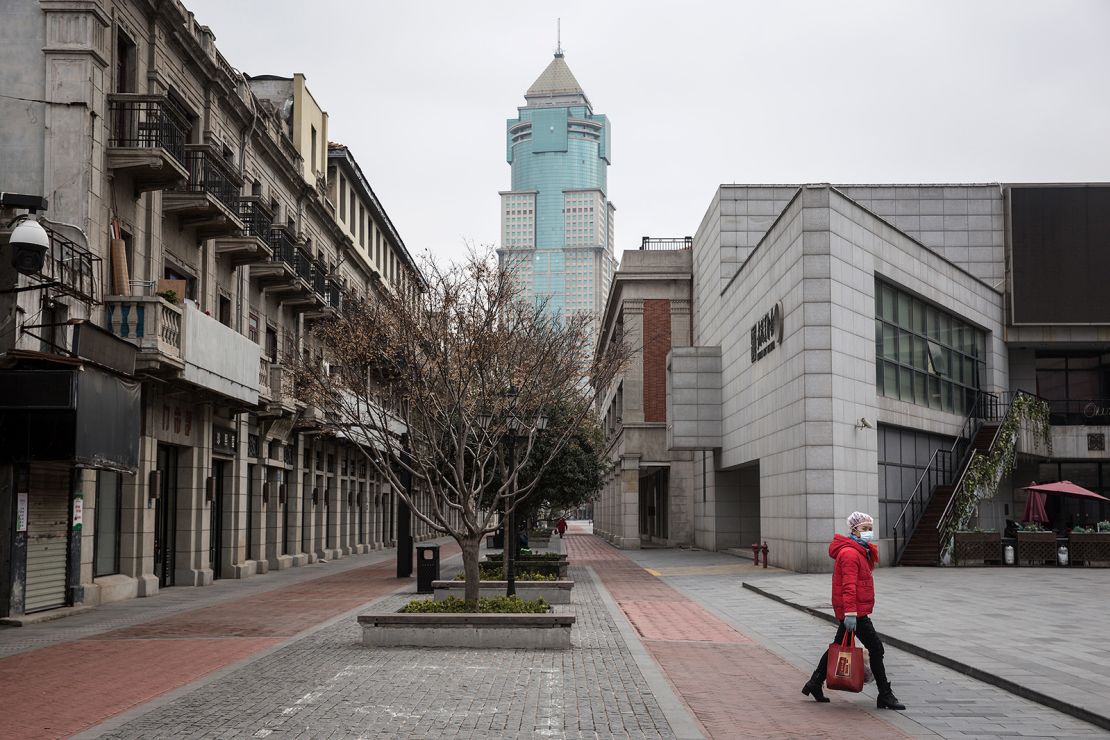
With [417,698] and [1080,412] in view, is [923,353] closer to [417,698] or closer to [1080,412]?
[1080,412]

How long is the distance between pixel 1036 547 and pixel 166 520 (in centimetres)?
2349

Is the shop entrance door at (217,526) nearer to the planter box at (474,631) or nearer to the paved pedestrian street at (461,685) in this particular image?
the paved pedestrian street at (461,685)

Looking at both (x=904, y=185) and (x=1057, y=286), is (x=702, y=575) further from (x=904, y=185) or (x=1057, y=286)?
(x=904, y=185)

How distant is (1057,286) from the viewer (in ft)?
144

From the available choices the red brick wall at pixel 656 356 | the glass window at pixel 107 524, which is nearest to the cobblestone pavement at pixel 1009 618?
the glass window at pixel 107 524

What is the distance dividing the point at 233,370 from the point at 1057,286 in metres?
32.9

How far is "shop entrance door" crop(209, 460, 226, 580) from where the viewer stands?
96.8 ft

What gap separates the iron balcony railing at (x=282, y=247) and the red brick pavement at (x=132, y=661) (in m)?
13.1

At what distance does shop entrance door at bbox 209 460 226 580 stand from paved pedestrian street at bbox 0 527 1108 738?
9694 mm

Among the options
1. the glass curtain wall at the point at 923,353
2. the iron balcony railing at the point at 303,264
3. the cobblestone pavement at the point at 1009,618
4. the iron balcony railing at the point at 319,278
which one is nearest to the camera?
the cobblestone pavement at the point at 1009,618

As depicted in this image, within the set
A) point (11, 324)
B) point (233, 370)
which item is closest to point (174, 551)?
point (233, 370)

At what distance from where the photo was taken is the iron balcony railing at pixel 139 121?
2167cm

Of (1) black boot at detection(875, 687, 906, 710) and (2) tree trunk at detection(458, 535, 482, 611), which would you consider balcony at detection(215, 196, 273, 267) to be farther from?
(1) black boot at detection(875, 687, 906, 710)

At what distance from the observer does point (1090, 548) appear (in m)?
31.5
